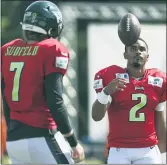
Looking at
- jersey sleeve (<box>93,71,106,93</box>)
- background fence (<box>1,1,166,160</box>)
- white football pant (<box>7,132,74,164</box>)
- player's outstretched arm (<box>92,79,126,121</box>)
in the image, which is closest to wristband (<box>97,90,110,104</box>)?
player's outstretched arm (<box>92,79,126,121</box>)

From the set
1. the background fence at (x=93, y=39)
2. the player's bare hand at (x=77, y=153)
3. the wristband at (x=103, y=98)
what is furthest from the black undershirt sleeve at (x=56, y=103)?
the background fence at (x=93, y=39)

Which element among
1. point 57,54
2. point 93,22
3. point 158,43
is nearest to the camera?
point 57,54

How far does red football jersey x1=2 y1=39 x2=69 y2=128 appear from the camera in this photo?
528cm

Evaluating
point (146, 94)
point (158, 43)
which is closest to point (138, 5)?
point (158, 43)

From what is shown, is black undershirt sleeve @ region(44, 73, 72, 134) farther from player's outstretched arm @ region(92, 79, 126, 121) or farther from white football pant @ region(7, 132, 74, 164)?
player's outstretched arm @ region(92, 79, 126, 121)

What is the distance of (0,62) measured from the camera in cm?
550

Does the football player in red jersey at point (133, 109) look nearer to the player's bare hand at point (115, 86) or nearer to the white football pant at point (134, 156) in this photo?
the white football pant at point (134, 156)

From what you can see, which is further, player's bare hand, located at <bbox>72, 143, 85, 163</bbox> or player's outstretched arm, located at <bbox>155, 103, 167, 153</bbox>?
player's outstretched arm, located at <bbox>155, 103, 167, 153</bbox>

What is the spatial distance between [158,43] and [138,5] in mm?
683

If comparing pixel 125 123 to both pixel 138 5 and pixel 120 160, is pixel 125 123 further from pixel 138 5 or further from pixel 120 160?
pixel 138 5

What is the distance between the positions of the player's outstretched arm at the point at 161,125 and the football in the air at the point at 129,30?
0.51m

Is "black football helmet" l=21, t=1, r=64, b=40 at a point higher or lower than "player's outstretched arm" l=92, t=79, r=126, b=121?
higher

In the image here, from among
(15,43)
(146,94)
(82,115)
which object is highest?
(15,43)

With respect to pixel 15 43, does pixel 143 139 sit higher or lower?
lower
